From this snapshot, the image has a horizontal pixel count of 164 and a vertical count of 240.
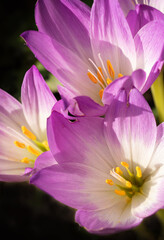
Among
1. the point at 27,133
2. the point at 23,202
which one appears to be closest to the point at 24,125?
the point at 27,133

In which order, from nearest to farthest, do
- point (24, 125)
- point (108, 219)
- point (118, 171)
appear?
point (108, 219), point (118, 171), point (24, 125)

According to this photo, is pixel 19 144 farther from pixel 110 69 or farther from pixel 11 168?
pixel 110 69

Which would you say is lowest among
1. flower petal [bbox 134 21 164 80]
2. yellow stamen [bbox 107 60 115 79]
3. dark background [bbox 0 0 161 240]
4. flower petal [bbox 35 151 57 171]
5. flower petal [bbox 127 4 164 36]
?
dark background [bbox 0 0 161 240]

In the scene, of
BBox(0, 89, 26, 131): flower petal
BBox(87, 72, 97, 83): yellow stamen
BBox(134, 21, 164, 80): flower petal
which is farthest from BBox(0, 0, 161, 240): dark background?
BBox(134, 21, 164, 80): flower petal

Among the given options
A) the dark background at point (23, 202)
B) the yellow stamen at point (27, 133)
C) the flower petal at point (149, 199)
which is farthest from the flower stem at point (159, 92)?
the dark background at point (23, 202)

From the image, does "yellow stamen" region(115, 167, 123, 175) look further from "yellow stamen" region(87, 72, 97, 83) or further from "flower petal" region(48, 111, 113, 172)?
"yellow stamen" region(87, 72, 97, 83)

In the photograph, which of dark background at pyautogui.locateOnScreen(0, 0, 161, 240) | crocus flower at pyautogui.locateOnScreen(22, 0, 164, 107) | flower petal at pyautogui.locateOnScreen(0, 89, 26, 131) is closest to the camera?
crocus flower at pyautogui.locateOnScreen(22, 0, 164, 107)

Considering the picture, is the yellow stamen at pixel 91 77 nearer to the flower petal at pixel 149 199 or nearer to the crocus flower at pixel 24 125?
the crocus flower at pixel 24 125
